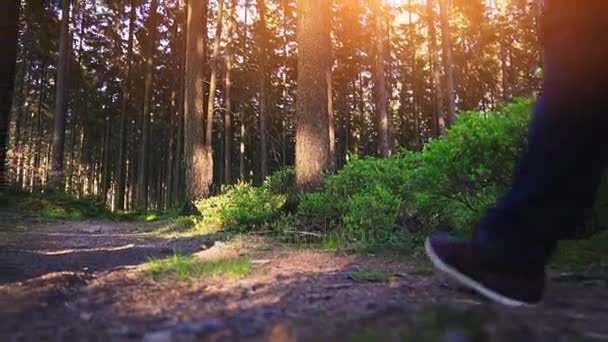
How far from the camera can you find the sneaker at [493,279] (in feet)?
5.93

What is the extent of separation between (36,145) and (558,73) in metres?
36.8

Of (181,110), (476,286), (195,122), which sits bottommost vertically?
(476,286)

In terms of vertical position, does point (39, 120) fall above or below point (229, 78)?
below

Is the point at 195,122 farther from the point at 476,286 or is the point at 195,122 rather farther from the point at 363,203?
the point at 476,286

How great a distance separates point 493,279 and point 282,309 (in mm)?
976

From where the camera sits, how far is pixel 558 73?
70.7 inches

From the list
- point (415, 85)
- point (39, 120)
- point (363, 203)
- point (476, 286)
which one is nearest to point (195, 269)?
point (476, 286)

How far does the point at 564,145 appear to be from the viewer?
1.72 metres

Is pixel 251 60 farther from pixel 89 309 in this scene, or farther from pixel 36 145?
pixel 89 309

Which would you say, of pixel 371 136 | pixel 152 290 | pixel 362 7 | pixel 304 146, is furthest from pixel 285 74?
pixel 152 290

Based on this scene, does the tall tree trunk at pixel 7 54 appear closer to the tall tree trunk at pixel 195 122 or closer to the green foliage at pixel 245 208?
the green foliage at pixel 245 208

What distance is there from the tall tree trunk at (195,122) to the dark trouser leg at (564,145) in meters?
11.6

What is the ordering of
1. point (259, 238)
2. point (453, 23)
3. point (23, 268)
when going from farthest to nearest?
point (453, 23) → point (259, 238) → point (23, 268)

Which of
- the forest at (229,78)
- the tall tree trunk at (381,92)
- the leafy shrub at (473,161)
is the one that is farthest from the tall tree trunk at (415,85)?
the leafy shrub at (473,161)
